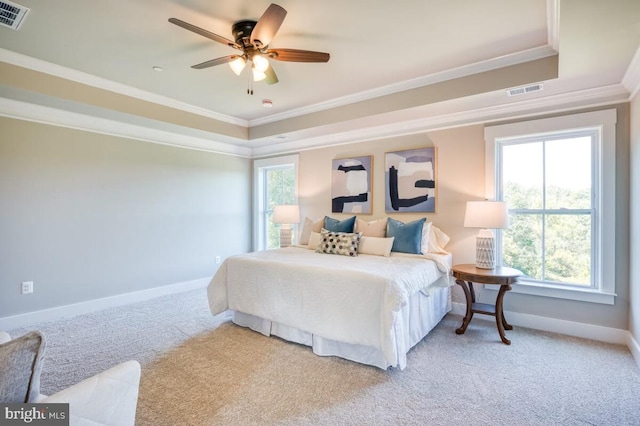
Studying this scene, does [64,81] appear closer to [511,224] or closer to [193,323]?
[193,323]

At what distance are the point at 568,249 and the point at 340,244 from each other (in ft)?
7.74

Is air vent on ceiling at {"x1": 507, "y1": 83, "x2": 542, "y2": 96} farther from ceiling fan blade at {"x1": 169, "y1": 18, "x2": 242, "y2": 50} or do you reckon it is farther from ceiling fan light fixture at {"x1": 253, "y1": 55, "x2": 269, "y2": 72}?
ceiling fan blade at {"x1": 169, "y1": 18, "x2": 242, "y2": 50}

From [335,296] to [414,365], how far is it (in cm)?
83

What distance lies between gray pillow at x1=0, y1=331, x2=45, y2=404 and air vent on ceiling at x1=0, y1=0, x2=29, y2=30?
2506 millimetres

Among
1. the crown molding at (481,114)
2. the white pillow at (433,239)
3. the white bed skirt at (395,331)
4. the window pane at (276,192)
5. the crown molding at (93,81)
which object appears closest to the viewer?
the white bed skirt at (395,331)

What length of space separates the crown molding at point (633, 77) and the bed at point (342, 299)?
2.18 meters

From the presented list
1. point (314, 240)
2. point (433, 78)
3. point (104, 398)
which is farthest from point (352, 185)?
point (104, 398)

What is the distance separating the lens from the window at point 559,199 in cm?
292

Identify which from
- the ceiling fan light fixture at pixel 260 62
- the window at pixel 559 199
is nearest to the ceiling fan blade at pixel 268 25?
the ceiling fan light fixture at pixel 260 62

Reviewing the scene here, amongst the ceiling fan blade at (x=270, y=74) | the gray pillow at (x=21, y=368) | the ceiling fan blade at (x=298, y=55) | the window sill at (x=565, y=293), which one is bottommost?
the window sill at (x=565, y=293)

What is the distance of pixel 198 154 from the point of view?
16.4 ft

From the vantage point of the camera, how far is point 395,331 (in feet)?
7.60

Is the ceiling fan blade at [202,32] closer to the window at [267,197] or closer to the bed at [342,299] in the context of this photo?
the bed at [342,299]

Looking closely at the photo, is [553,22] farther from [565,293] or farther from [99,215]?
[99,215]
